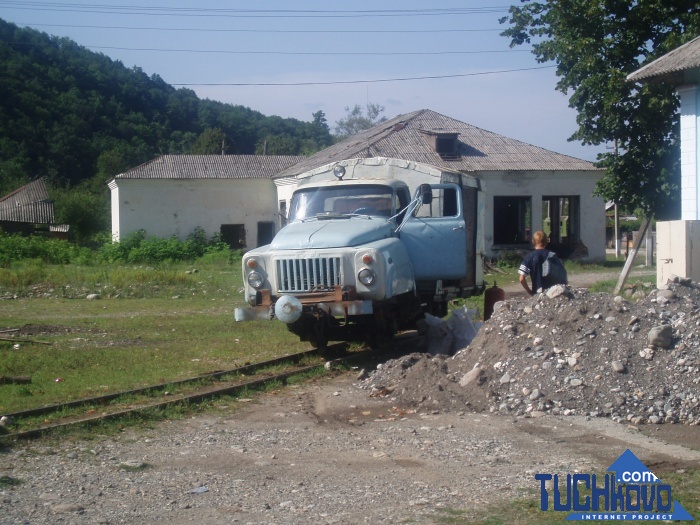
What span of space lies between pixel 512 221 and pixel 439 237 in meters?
21.6

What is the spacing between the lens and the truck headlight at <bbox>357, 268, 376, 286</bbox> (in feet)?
33.7

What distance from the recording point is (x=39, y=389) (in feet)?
30.7

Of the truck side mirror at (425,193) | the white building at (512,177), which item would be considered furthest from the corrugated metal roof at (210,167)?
the truck side mirror at (425,193)

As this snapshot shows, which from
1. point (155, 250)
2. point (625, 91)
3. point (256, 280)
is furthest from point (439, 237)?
point (155, 250)

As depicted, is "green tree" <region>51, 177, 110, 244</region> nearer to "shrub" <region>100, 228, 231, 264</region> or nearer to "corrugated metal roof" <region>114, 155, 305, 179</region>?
"corrugated metal roof" <region>114, 155, 305, 179</region>

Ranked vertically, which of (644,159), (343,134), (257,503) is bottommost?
(257,503)

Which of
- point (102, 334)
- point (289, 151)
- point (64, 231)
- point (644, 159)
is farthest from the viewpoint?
point (289, 151)

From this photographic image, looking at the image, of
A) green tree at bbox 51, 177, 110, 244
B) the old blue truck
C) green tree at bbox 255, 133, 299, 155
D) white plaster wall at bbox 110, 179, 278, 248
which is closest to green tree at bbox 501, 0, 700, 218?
the old blue truck

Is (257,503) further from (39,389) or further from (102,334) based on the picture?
(102,334)

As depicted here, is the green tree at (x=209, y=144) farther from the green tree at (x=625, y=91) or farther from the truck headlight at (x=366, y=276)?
the truck headlight at (x=366, y=276)

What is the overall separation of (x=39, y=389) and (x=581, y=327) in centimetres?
616

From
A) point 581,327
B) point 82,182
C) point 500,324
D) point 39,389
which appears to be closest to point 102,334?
point 39,389

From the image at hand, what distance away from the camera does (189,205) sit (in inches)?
1475

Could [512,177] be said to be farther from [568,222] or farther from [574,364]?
[574,364]
